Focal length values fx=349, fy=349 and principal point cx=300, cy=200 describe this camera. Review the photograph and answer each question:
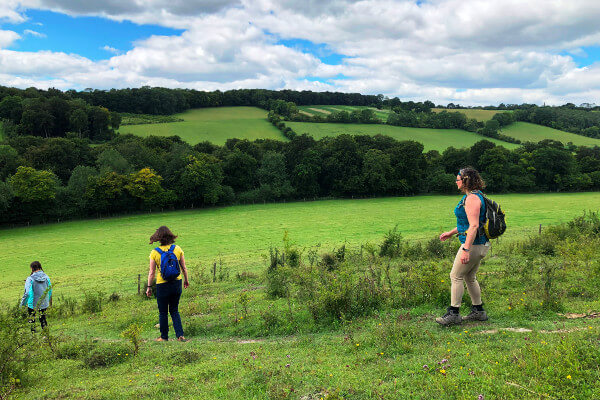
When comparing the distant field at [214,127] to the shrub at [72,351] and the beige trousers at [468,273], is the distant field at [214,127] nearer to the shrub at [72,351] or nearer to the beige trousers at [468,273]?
the shrub at [72,351]

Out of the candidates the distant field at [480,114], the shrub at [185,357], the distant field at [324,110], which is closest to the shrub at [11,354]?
the shrub at [185,357]

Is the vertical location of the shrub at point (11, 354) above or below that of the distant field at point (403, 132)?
below

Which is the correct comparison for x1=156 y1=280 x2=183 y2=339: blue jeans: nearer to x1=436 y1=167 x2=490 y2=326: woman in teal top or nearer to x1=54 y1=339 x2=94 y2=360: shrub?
x1=54 y1=339 x2=94 y2=360: shrub

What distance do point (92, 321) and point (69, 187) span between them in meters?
50.6

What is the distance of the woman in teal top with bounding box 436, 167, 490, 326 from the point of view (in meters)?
6.09

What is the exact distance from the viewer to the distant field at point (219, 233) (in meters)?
24.5

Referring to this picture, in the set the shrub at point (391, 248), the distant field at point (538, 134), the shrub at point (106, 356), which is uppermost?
the distant field at point (538, 134)

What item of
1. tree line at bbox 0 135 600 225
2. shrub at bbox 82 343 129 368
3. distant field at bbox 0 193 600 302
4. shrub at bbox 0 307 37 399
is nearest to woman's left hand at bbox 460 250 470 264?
shrub at bbox 82 343 129 368

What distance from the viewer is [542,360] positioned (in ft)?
14.8

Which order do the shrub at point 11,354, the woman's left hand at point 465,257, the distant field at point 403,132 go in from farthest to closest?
the distant field at point 403,132 → the woman's left hand at point 465,257 → the shrub at point 11,354

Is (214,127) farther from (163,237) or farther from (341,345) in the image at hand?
(341,345)

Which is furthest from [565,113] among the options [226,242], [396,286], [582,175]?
[396,286]

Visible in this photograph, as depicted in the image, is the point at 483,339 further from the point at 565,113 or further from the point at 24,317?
the point at 565,113

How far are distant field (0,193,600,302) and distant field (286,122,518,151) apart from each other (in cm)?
3701
